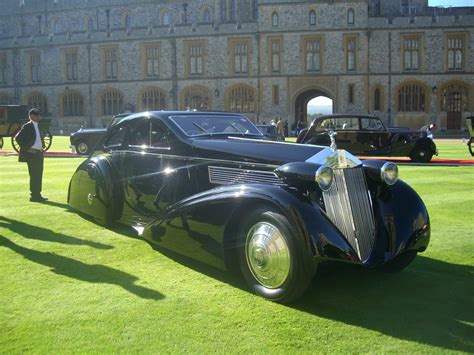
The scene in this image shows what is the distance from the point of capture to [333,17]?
113 feet

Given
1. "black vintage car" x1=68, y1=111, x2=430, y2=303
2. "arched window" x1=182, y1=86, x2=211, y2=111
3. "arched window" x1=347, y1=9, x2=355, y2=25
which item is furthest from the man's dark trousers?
"arched window" x1=347, y1=9, x2=355, y2=25

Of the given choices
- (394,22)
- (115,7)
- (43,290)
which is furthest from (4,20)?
(43,290)

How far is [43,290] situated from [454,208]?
5.84 meters

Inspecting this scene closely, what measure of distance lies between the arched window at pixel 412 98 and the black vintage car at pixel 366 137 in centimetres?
2096

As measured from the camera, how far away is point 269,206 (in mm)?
3584

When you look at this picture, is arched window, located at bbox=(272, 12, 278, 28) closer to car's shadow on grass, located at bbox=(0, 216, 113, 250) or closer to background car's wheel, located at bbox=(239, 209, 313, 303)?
car's shadow on grass, located at bbox=(0, 216, 113, 250)

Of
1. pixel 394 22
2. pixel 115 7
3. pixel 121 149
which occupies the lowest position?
pixel 121 149

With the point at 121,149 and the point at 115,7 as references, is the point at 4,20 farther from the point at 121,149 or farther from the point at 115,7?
the point at 121,149

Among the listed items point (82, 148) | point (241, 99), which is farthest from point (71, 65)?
point (82, 148)

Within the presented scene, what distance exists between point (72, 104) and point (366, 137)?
32.9 meters

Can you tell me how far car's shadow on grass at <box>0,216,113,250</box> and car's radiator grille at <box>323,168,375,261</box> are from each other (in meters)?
2.69

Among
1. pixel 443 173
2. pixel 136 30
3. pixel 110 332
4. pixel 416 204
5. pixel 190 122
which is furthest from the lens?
pixel 136 30

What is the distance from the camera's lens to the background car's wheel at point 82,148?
18.5 m

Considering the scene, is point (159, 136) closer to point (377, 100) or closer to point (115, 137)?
point (115, 137)
